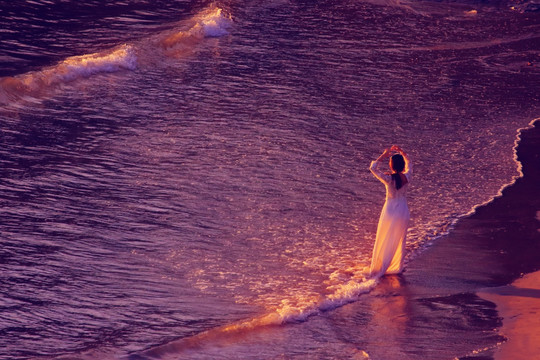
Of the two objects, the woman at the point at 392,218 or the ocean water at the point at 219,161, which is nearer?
the ocean water at the point at 219,161

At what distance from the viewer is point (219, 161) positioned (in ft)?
37.3

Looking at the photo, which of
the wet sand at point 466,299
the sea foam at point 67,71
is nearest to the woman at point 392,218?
the wet sand at point 466,299

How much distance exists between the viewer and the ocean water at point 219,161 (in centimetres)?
702

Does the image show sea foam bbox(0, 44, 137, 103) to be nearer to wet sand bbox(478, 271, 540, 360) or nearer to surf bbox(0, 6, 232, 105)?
surf bbox(0, 6, 232, 105)

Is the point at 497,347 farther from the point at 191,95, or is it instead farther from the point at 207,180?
the point at 191,95

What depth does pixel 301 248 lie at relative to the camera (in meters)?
8.78

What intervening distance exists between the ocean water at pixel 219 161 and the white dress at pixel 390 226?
0.30 metres

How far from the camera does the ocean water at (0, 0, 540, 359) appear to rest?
7.02 meters

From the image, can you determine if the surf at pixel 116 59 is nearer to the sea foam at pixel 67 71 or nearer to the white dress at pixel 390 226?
the sea foam at pixel 67 71

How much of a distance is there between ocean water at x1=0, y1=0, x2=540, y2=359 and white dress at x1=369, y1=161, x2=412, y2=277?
11.8 inches

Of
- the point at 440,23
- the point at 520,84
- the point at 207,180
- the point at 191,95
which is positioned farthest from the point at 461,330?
the point at 440,23

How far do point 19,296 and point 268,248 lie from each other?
107 inches

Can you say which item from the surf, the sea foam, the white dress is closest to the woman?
the white dress

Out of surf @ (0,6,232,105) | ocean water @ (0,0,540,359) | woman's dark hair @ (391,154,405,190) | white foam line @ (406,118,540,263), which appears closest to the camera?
ocean water @ (0,0,540,359)
